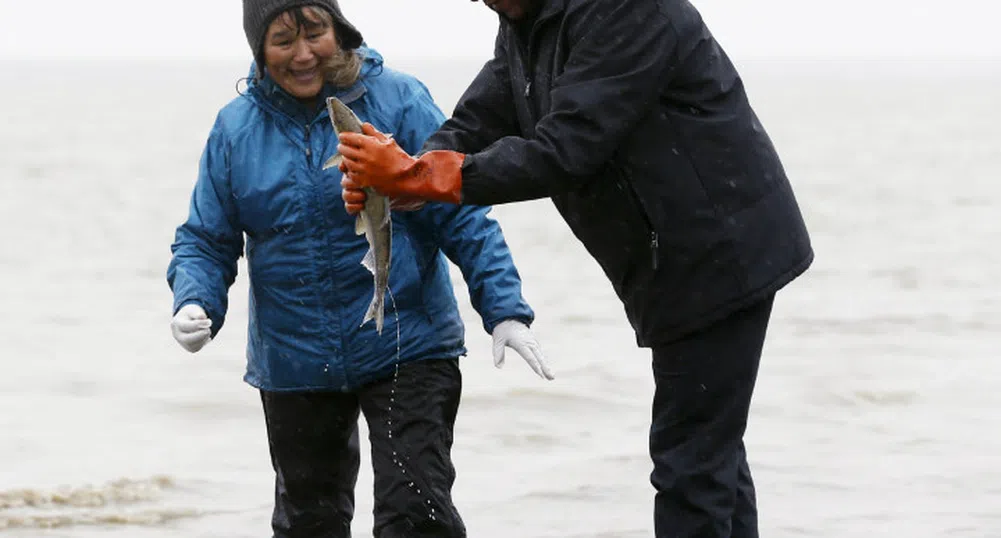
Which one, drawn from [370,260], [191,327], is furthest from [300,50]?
[191,327]

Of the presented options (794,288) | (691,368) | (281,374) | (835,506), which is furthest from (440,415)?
(794,288)

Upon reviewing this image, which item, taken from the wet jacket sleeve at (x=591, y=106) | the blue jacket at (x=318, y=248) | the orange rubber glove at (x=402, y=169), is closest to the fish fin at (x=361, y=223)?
the orange rubber glove at (x=402, y=169)

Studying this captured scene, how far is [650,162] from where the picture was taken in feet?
15.9

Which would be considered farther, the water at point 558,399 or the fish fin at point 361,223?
the water at point 558,399

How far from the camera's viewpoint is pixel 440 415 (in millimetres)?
5535

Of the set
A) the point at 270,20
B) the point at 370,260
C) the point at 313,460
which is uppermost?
the point at 270,20

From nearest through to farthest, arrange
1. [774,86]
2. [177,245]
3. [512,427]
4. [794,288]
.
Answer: [177,245] < [512,427] < [794,288] < [774,86]

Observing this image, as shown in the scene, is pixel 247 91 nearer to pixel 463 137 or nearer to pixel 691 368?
pixel 463 137

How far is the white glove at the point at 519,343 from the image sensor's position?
542 centimetres

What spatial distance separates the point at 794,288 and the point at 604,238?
31.0 ft

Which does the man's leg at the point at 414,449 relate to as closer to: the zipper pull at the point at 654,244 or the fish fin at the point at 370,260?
the fish fin at the point at 370,260

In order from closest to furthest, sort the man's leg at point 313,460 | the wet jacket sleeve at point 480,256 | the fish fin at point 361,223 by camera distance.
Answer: the fish fin at point 361,223 → the wet jacket sleeve at point 480,256 → the man's leg at point 313,460

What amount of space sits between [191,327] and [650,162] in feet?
4.47

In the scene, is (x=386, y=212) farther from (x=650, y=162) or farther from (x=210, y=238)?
(x=210, y=238)
